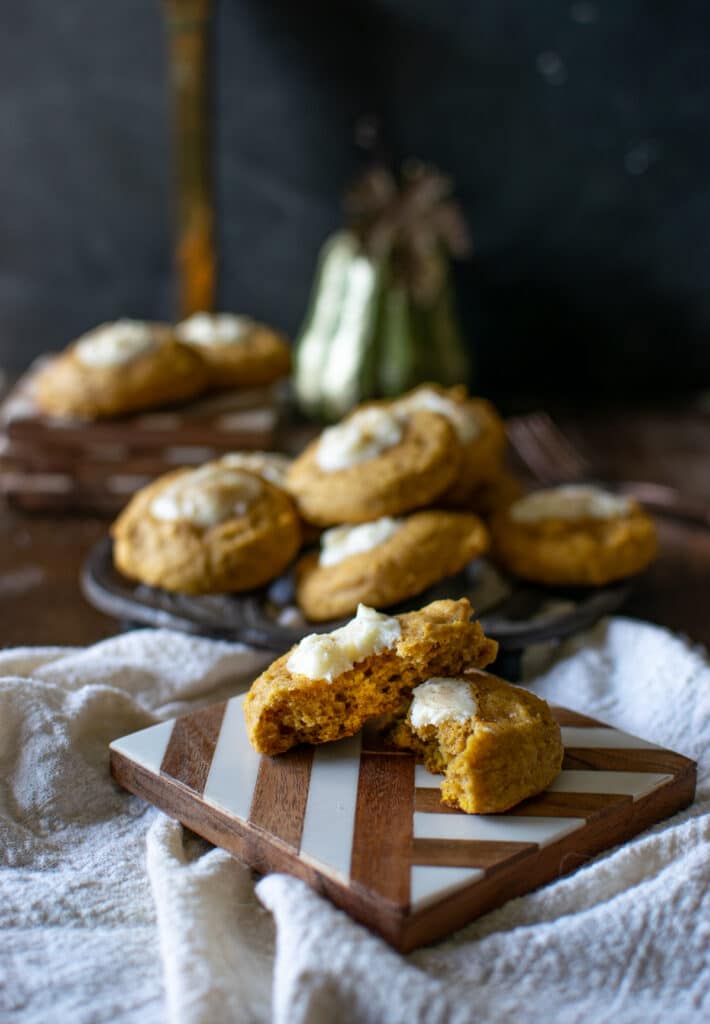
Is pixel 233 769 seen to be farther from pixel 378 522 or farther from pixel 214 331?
pixel 214 331

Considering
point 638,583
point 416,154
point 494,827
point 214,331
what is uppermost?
point 416,154

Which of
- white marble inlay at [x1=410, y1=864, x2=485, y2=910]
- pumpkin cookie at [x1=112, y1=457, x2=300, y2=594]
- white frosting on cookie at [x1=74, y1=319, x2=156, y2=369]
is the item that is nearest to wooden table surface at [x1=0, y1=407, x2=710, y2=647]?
pumpkin cookie at [x1=112, y1=457, x2=300, y2=594]

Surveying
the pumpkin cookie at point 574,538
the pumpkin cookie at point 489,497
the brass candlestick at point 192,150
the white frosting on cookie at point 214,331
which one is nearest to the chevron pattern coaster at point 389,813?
the pumpkin cookie at point 574,538

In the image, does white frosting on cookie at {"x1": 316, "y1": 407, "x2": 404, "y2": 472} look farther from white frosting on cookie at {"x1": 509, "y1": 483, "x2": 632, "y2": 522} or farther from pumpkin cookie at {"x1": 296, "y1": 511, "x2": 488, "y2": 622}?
white frosting on cookie at {"x1": 509, "y1": 483, "x2": 632, "y2": 522}

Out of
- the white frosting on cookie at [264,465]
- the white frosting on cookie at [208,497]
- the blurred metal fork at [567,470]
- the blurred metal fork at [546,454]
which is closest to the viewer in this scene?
the white frosting on cookie at [208,497]

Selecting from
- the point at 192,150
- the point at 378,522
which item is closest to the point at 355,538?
the point at 378,522

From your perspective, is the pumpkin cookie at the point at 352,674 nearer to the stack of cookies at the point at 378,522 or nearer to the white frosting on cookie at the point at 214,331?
the stack of cookies at the point at 378,522

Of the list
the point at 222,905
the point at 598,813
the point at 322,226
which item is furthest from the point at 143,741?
the point at 322,226
